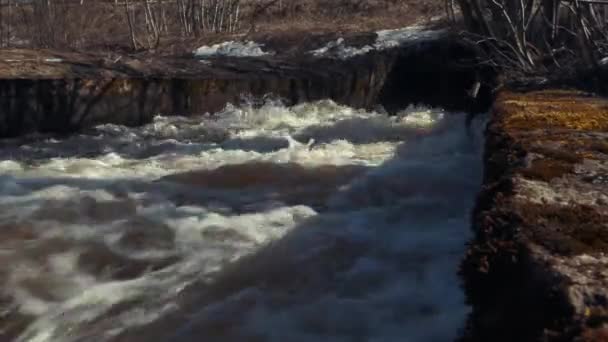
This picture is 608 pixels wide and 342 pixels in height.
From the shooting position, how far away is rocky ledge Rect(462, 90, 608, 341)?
9.21 ft

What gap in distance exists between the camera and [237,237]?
623 cm

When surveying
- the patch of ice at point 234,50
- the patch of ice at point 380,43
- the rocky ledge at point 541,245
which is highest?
the rocky ledge at point 541,245

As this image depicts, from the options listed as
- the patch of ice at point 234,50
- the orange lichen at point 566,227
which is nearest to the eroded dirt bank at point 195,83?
the patch of ice at point 234,50

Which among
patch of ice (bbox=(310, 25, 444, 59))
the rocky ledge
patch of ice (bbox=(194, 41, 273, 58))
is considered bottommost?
patch of ice (bbox=(194, 41, 273, 58))

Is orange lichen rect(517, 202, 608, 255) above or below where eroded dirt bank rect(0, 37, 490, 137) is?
above

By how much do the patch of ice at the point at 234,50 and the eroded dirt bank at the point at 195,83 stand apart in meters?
1.82

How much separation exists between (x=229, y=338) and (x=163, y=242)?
6.20 feet

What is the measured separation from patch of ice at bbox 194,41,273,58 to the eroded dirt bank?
71.6 inches

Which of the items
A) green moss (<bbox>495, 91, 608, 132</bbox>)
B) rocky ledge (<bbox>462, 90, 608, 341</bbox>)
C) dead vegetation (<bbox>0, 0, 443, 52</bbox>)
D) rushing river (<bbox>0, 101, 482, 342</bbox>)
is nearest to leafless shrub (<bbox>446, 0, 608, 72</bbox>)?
rushing river (<bbox>0, 101, 482, 342</bbox>)

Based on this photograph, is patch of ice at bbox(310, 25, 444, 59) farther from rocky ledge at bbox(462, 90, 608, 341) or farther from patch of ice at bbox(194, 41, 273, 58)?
rocky ledge at bbox(462, 90, 608, 341)

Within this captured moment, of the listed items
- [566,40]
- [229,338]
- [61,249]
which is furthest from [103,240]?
[566,40]

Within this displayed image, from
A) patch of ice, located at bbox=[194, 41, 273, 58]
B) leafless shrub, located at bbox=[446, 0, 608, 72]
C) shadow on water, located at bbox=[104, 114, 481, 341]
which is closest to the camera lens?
shadow on water, located at bbox=[104, 114, 481, 341]

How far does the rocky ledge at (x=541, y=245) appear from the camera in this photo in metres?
2.81

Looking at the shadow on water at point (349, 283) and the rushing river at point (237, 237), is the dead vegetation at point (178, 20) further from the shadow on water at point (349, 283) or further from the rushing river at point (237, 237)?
the shadow on water at point (349, 283)
